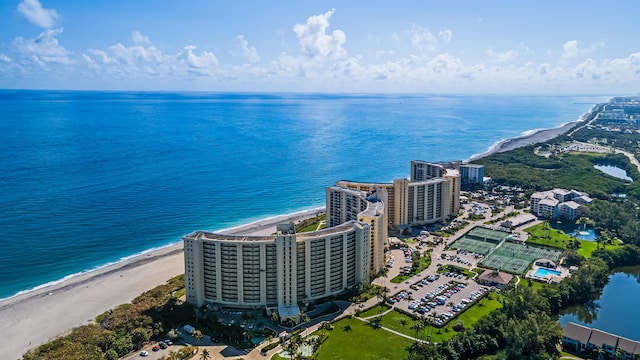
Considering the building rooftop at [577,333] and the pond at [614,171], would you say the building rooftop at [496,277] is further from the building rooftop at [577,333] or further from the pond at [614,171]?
the pond at [614,171]

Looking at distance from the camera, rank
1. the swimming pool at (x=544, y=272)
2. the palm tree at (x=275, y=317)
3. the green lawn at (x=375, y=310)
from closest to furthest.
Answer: the palm tree at (x=275, y=317) < the green lawn at (x=375, y=310) < the swimming pool at (x=544, y=272)

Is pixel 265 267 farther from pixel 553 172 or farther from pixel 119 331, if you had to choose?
pixel 553 172

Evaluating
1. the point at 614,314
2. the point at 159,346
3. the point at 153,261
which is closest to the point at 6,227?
the point at 153,261

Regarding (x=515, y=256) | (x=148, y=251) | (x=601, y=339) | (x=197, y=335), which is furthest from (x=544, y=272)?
(x=148, y=251)

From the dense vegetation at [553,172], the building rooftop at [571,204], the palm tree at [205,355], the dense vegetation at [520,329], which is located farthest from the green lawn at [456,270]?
the dense vegetation at [553,172]

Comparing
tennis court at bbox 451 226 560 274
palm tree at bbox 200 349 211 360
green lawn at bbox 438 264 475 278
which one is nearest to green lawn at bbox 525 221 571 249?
tennis court at bbox 451 226 560 274

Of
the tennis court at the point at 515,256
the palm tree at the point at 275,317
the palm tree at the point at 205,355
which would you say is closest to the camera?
the palm tree at the point at 205,355

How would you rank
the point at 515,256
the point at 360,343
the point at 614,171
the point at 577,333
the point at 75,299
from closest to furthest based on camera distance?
1. the point at 360,343
2. the point at 577,333
3. the point at 75,299
4. the point at 515,256
5. the point at 614,171

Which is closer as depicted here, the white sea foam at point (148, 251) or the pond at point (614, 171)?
the white sea foam at point (148, 251)
